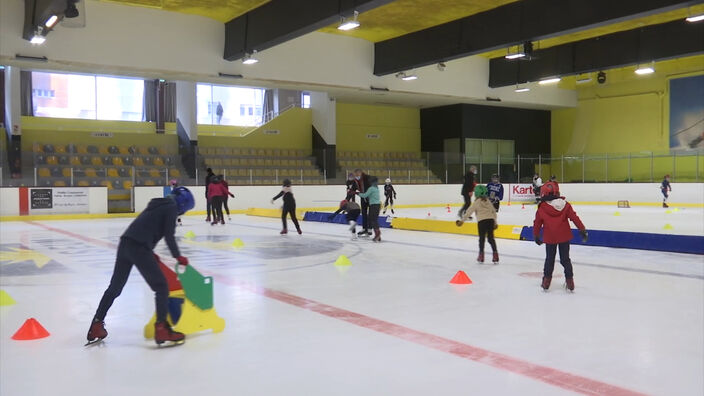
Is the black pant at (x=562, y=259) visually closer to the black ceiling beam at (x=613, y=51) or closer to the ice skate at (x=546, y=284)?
the ice skate at (x=546, y=284)

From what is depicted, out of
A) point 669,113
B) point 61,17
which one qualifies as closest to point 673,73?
point 669,113

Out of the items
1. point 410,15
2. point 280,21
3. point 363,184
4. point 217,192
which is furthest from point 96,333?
point 410,15

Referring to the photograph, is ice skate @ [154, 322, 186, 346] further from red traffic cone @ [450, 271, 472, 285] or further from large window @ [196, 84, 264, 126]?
large window @ [196, 84, 264, 126]

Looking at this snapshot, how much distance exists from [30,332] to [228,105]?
29.4 m

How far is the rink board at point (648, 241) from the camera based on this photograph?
1001 centimetres

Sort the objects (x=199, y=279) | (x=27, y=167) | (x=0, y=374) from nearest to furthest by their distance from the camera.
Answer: (x=0, y=374) < (x=199, y=279) < (x=27, y=167)

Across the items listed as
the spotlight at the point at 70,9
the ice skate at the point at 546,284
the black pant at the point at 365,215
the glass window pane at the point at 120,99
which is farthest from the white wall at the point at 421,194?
the ice skate at the point at 546,284

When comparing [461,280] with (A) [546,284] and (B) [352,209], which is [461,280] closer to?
(A) [546,284]

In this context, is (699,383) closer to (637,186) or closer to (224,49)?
(224,49)

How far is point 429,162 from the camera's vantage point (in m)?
29.9

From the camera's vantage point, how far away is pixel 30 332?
4.68 m

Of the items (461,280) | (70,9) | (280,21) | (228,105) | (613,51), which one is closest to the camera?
(461,280)

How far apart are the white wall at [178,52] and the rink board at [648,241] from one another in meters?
12.6

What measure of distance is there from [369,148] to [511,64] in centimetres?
989
